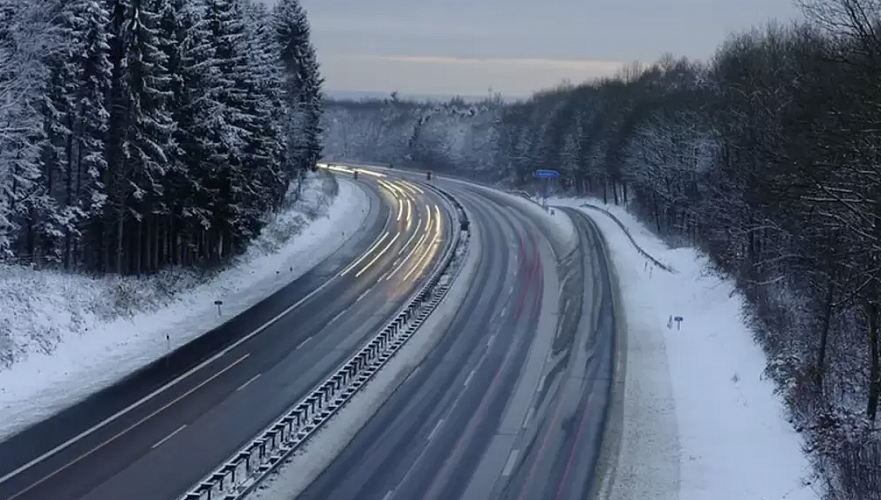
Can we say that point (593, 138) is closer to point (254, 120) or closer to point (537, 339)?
point (254, 120)

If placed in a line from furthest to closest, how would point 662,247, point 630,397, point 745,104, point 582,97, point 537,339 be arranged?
point 582,97 → point 662,247 → point 745,104 → point 537,339 → point 630,397

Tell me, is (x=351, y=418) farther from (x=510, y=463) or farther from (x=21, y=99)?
(x=21, y=99)

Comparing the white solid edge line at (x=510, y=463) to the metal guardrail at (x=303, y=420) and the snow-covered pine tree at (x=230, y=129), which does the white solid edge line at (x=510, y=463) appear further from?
the snow-covered pine tree at (x=230, y=129)

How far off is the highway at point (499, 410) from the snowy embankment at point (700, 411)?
1.22m

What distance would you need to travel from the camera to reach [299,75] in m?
77.8

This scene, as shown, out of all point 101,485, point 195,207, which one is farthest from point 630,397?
point 195,207

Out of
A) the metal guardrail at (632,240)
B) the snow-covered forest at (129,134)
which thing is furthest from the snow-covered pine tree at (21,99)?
the metal guardrail at (632,240)

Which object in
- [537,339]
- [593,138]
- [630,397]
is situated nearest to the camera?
[630,397]

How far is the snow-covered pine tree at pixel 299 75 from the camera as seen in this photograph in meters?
74.6

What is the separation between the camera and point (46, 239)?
3966 cm

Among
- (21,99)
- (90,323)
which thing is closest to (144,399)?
(90,323)

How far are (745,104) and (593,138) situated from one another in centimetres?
6304

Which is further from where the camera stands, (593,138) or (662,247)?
(593,138)

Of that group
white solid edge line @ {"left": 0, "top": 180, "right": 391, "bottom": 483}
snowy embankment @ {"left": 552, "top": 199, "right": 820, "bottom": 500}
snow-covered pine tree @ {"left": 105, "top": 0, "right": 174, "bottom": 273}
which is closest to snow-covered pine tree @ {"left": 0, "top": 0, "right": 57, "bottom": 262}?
snow-covered pine tree @ {"left": 105, "top": 0, "right": 174, "bottom": 273}
